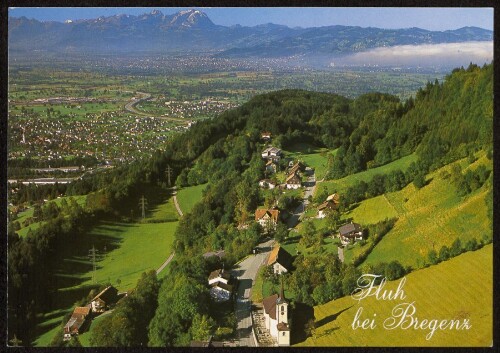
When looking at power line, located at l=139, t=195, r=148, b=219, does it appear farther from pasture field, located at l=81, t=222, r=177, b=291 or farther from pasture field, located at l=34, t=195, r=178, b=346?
pasture field, located at l=81, t=222, r=177, b=291

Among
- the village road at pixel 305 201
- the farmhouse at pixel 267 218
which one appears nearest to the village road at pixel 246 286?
the farmhouse at pixel 267 218

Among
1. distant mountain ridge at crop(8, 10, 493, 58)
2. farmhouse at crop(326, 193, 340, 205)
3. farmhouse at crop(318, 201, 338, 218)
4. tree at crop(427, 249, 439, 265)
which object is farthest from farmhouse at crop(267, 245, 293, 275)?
distant mountain ridge at crop(8, 10, 493, 58)

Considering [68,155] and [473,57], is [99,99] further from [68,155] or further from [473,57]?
[473,57]

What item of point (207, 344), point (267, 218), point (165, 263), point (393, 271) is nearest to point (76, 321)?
point (165, 263)

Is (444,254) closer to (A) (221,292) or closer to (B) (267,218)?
(B) (267,218)
